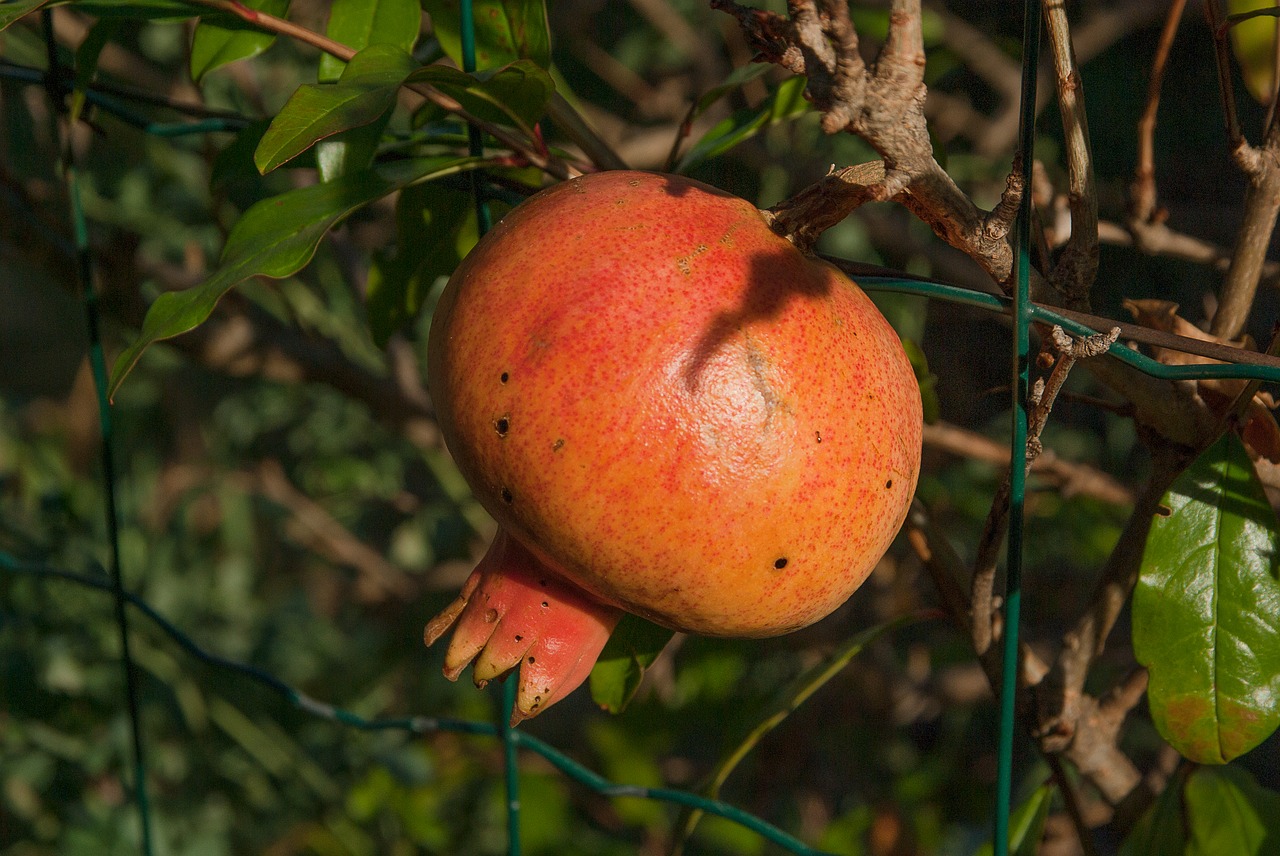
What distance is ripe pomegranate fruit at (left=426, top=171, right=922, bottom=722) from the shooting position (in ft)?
1.83

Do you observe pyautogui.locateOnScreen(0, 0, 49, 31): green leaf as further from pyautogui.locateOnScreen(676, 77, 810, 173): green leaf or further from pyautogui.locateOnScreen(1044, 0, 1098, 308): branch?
pyautogui.locateOnScreen(1044, 0, 1098, 308): branch

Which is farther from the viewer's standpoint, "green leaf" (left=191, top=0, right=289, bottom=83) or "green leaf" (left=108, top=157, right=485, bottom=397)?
"green leaf" (left=191, top=0, right=289, bottom=83)

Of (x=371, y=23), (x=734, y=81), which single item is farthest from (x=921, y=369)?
(x=371, y=23)

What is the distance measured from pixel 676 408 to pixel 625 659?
1.01 feet

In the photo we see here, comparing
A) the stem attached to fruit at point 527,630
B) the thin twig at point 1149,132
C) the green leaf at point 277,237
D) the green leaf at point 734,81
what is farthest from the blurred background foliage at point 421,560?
the stem attached to fruit at point 527,630

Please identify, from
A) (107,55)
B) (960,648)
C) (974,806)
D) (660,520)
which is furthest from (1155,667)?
(107,55)

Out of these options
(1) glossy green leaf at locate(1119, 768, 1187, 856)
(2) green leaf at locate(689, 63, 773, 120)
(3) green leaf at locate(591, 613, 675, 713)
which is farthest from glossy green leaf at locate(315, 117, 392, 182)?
(1) glossy green leaf at locate(1119, 768, 1187, 856)

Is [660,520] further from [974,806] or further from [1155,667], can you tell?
[974,806]

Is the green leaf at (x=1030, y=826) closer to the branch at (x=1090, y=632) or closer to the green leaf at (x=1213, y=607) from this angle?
the branch at (x=1090, y=632)

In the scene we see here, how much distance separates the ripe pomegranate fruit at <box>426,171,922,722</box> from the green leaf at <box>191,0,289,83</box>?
1.19 ft

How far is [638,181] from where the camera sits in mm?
622

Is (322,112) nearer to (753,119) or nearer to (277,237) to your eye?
(277,237)

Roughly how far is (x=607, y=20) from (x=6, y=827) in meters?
1.97

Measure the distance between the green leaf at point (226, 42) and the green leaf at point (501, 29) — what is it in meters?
0.12
